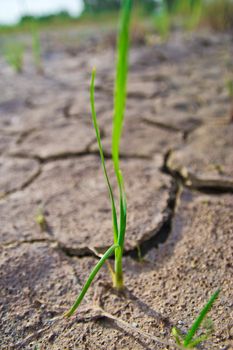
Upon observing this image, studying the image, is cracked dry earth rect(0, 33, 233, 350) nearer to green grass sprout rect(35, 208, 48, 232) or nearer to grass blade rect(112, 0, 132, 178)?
green grass sprout rect(35, 208, 48, 232)

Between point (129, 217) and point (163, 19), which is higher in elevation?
point (163, 19)

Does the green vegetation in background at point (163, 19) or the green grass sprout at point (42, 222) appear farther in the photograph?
the green vegetation in background at point (163, 19)

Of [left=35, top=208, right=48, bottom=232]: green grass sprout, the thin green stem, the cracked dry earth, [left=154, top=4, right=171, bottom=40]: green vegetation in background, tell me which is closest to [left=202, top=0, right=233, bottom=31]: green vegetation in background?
[left=154, top=4, right=171, bottom=40]: green vegetation in background

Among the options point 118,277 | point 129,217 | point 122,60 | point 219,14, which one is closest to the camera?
point 122,60

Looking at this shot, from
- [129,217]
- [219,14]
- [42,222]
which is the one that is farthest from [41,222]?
[219,14]

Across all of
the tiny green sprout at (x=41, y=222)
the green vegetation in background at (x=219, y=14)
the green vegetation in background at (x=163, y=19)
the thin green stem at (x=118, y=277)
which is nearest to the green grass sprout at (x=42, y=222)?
the tiny green sprout at (x=41, y=222)

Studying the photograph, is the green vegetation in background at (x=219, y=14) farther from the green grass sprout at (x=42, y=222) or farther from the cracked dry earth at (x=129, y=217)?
the green grass sprout at (x=42, y=222)

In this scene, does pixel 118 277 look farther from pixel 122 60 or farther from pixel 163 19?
pixel 163 19

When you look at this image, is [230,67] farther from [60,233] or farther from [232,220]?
[60,233]

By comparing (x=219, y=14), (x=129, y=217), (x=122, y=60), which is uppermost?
(x=122, y=60)
